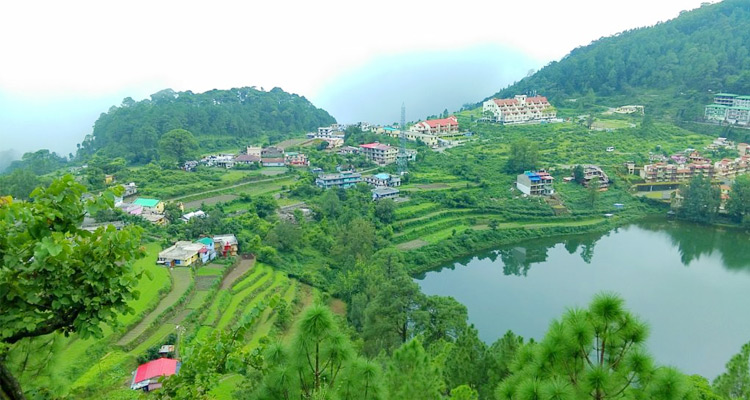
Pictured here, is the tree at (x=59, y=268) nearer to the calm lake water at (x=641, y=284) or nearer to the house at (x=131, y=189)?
the calm lake water at (x=641, y=284)

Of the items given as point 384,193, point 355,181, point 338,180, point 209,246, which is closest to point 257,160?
point 338,180

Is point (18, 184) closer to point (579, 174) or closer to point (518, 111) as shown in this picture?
point (579, 174)

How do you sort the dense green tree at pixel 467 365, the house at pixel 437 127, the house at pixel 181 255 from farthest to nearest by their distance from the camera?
the house at pixel 437 127 → the house at pixel 181 255 → the dense green tree at pixel 467 365

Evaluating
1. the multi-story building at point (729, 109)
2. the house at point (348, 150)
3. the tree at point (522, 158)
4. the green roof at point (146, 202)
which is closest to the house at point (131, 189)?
the green roof at point (146, 202)

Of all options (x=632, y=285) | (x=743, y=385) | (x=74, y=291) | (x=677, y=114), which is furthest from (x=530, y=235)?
(x=677, y=114)

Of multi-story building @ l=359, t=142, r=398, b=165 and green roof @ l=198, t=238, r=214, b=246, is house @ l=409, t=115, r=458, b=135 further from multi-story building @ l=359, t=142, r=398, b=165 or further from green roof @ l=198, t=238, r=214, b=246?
green roof @ l=198, t=238, r=214, b=246

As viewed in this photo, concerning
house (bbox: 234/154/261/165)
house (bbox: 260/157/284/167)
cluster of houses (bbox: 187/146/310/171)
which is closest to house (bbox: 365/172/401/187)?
cluster of houses (bbox: 187/146/310/171)
